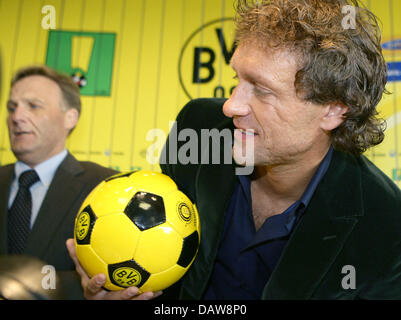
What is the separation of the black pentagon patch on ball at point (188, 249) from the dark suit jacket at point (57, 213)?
72cm

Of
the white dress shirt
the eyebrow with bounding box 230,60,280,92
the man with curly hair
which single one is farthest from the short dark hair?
the eyebrow with bounding box 230,60,280,92

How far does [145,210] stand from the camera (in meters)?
1.00

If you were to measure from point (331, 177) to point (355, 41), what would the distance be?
451mm

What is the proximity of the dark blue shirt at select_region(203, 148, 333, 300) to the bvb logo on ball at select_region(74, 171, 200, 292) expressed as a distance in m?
0.24

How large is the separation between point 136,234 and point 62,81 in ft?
4.77

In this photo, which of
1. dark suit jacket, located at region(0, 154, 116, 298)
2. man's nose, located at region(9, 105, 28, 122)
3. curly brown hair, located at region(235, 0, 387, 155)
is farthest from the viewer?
man's nose, located at region(9, 105, 28, 122)

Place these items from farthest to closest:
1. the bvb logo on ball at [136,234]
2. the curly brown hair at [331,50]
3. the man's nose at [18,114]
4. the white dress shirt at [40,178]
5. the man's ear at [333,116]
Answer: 1. the man's nose at [18,114]
2. the white dress shirt at [40,178]
3. the man's ear at [333,116]
4. the curly brown hair at [331,50]
5. the bvb logo on ball at [136,234]

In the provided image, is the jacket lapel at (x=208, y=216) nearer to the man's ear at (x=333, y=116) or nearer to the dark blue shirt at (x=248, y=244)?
the dark blue shirt at (x=248, y=244)

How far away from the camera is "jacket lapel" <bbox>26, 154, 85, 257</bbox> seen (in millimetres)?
1591

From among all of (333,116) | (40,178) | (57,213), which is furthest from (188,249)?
(40,178)

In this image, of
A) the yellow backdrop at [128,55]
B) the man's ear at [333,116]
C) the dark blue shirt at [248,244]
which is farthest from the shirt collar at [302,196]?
the yellow backdrop at [128,55]

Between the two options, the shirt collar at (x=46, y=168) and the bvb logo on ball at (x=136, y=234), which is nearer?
the bvb logo on ball at (x=136, y=234)

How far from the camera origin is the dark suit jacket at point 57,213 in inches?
62.6

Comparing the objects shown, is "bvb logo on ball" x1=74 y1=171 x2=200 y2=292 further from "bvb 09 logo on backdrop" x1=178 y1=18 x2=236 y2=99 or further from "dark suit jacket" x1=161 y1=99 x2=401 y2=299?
"bvb 09 logo on backdrop" x1=178 y1=18 x2=236 y2=99
